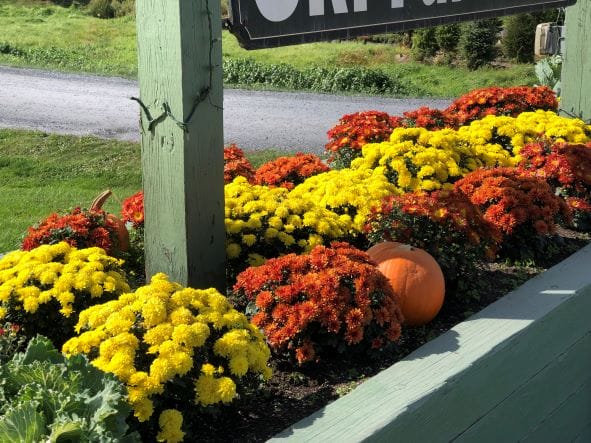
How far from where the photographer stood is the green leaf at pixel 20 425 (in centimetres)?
205

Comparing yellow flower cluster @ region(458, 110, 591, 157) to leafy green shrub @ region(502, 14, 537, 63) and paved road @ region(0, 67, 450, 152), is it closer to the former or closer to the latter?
paved road @ region(0, 67, 450, 152)

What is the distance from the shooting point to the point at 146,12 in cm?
307

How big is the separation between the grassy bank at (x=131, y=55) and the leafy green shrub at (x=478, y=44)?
1.17ft

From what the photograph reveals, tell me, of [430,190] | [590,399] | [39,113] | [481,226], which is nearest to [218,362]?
[481,226]

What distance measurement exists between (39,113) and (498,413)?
11652 millimetres

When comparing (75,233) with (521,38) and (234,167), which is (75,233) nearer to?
(234,167)

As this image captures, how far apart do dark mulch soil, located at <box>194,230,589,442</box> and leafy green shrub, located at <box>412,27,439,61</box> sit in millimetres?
17924

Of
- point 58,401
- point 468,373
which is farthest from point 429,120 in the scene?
point 58,401

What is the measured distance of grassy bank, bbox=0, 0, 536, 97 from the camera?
19.0m

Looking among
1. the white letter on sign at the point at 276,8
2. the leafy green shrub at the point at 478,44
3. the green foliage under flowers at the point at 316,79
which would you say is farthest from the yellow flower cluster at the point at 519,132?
the leafy green shrub at the point at 478,44

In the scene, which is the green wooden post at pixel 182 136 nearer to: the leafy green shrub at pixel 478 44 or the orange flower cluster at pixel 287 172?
the orange flower cluster at pixel 287 172

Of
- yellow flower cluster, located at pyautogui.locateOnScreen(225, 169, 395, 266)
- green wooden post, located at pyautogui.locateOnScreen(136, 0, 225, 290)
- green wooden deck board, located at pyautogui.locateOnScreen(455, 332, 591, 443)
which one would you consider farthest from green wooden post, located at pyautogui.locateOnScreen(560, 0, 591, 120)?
green wooden post, located at pyautogui.locateOnScreen(136, 0, 225, 290)

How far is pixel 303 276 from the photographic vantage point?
10.8ft

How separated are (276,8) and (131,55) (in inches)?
845
